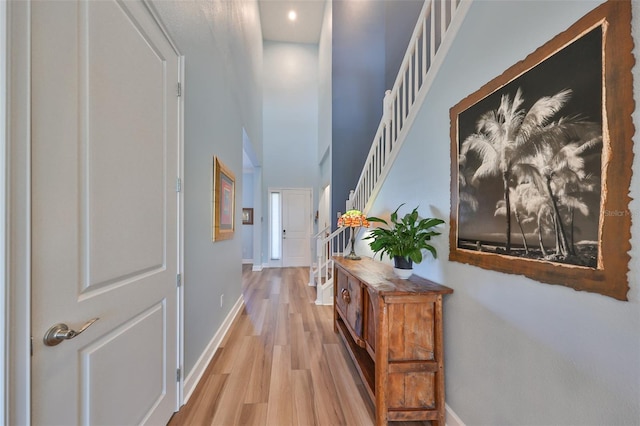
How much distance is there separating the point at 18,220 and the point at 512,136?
1.72m

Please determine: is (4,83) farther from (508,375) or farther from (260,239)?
(260,239)

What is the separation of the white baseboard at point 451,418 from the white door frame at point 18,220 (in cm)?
175

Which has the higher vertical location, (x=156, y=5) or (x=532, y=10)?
(x=156, y=5)

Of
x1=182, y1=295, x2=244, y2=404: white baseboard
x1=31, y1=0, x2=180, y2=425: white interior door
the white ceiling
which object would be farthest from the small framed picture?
x1=31, y1=0, x2=180, y2=425: white interior door

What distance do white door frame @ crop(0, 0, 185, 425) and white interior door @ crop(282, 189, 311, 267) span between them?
5724mm

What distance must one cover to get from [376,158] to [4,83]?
2467 millimetres

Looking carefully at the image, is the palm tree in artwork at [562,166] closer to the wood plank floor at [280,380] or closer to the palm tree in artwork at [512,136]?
the palm tree in artwork at [512,136]

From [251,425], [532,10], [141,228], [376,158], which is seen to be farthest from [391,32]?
[251,425]

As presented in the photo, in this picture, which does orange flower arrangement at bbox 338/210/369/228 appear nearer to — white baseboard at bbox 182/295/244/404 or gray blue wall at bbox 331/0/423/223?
white baseboard at bbox 182/295/244/404

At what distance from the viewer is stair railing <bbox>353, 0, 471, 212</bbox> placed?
147cm

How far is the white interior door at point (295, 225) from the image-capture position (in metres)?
6.40

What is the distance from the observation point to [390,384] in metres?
1.35

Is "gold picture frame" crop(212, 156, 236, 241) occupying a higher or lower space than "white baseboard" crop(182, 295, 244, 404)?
higher

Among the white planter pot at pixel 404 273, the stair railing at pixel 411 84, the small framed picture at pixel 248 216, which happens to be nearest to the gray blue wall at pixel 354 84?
the stair railing at pixel 411 84
